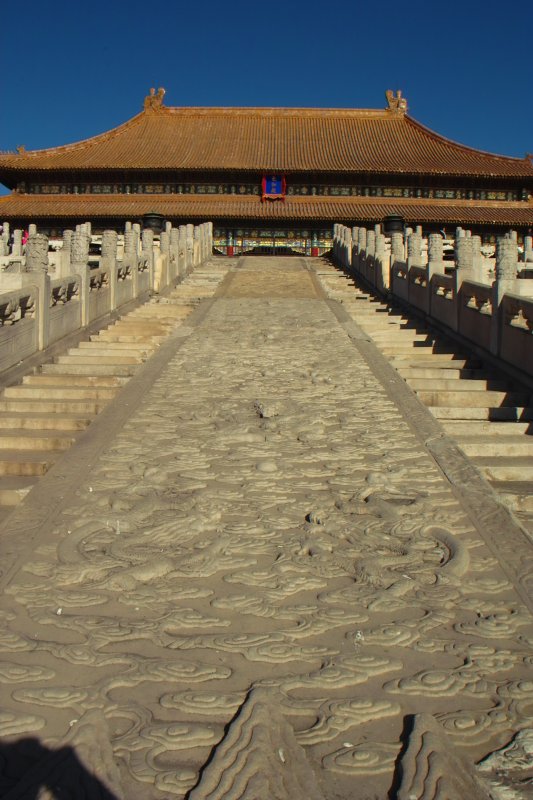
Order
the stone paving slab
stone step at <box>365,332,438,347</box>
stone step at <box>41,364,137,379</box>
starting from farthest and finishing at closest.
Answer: stone step at <box>365,332,438,347</box> → stone step at <box>41,364,137,379</box> → the stone paving slab

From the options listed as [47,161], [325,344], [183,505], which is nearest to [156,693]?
[183,505]

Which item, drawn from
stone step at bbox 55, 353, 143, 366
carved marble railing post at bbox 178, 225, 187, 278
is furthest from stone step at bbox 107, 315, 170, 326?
carved marble railing post at bbox 178, 225, 187, 278

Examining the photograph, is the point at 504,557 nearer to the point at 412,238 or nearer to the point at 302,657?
the point at 302,657

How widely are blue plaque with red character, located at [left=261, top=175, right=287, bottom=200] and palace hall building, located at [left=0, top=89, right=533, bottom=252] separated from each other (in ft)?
0.15

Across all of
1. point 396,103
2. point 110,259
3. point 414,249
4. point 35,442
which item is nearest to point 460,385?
point 35,442

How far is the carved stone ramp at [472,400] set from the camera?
5.91 m

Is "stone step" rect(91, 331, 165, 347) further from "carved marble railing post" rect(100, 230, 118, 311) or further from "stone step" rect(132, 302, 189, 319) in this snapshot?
"stone step" rect(132, 302, 189, 319)

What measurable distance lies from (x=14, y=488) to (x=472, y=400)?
442cm

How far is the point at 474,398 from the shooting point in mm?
7680

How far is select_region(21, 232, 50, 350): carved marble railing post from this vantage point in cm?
851

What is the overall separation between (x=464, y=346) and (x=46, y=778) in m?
8.19

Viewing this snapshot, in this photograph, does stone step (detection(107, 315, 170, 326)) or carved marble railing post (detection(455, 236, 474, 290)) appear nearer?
carved marble railing post (detection(455, 236, 474, 290))

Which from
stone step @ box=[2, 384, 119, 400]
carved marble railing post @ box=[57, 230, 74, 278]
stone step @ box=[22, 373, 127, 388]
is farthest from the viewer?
carved marble railing post @ box=[57, 230, 74, 278]

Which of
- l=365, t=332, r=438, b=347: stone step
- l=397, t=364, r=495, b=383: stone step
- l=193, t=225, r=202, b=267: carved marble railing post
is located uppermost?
l=193, t=225, r=202, b=267: carved marble railing post
